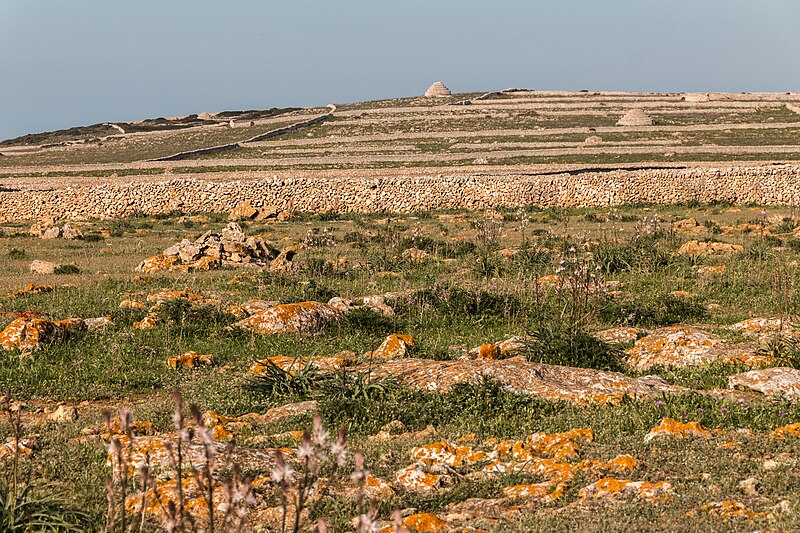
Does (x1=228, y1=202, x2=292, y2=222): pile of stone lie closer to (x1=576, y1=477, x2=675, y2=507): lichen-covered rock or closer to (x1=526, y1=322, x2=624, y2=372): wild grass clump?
(x1=526, y1=322, x2=624, y2=372): wild grass clump

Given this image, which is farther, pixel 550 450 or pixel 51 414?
pixel 51 414

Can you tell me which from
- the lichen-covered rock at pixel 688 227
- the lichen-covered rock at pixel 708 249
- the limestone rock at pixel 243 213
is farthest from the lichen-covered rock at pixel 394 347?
the limestone rock at pixel 243 213

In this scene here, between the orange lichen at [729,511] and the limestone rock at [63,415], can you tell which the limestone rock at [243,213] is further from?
the orange lichen at [729,511]

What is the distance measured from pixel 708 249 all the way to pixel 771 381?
11.7 metres

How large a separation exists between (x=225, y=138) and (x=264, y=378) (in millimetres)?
77879

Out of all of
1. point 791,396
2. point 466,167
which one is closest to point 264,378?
point 791,396

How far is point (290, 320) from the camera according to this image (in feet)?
41.6

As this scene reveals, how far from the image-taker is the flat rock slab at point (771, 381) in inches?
335

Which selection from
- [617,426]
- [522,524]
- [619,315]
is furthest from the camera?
[619,315]

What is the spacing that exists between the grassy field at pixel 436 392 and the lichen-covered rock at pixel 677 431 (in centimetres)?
10

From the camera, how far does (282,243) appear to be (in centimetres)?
2700

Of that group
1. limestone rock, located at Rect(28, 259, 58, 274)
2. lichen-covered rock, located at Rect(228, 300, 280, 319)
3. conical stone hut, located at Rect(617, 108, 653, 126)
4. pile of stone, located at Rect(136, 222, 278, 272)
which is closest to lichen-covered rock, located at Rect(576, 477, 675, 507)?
lichen-covered rock, located at Rect(228, 300, 280, 319)

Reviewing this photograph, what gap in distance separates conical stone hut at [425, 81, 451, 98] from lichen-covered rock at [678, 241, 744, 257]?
115 meters

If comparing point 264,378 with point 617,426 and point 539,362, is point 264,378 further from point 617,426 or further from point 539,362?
point 617,426
